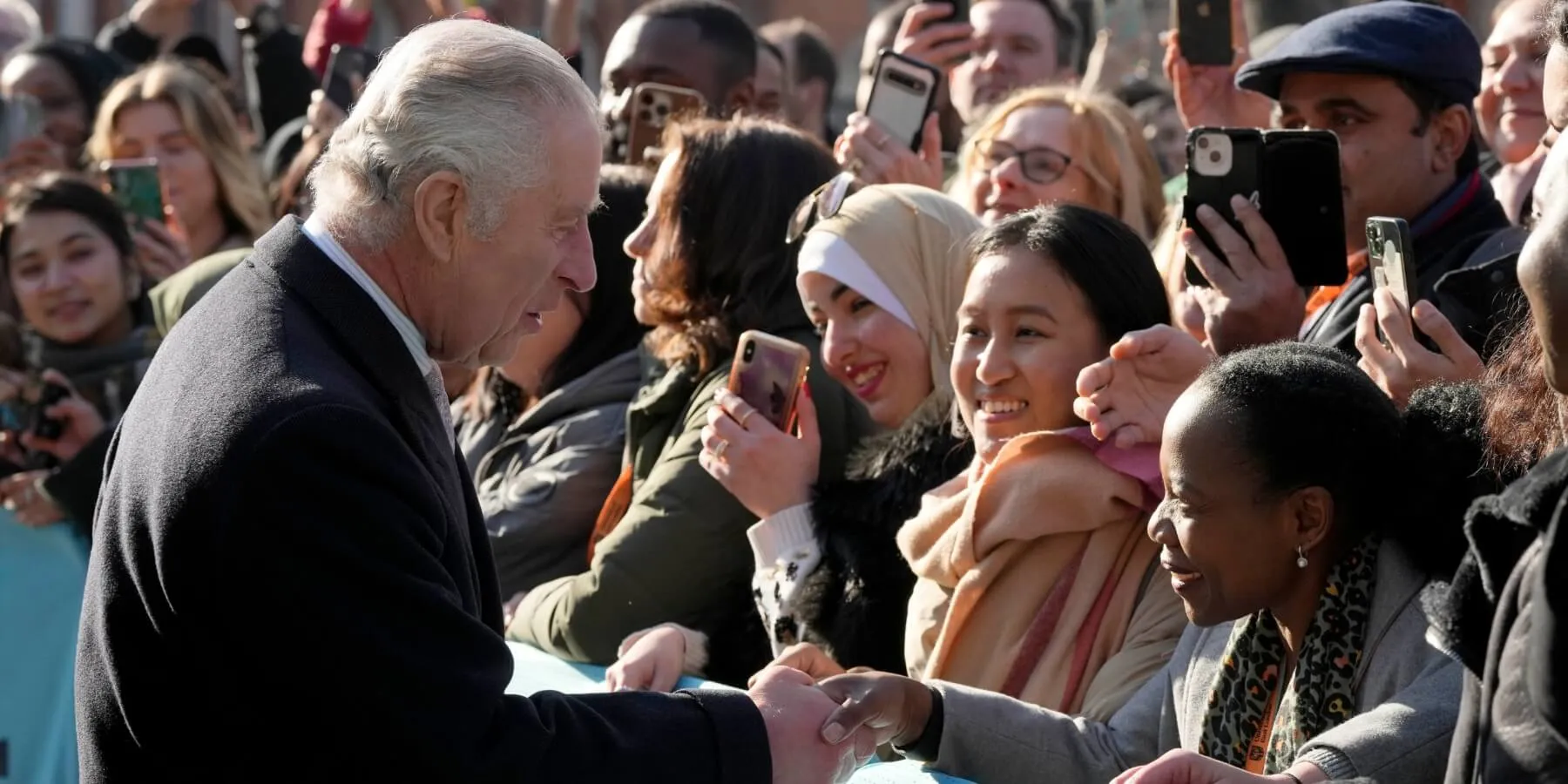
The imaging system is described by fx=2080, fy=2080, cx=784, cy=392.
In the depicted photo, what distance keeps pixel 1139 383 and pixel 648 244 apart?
1535 millimetres

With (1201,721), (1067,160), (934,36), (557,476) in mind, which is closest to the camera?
(1201,721)

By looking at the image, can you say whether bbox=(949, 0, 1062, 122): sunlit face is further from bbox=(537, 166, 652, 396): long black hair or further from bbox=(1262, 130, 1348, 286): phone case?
bbox=(1262, 130, 1348, 286): phone case

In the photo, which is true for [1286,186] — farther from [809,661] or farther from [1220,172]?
[809,661]

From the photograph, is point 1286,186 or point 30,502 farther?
point 30,502

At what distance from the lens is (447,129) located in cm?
267

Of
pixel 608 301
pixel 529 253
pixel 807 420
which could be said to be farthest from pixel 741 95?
pixel 529 253

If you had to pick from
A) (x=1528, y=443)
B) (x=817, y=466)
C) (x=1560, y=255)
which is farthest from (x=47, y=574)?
(x=1560, y=255)

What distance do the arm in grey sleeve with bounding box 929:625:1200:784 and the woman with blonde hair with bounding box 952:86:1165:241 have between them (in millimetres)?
1943

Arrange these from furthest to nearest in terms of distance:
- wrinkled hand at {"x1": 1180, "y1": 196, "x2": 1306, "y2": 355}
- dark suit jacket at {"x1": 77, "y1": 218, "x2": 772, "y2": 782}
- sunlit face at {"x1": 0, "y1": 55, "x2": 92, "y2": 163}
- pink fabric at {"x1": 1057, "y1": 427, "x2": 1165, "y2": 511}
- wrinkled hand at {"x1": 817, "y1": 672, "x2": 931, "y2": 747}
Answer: sunlit face at {"x1": 0, "y1": 55, "x2": 92, "y2": 163} < wrinkled hand at {"x1": 1180, "y1": 196, "x2": 1306, "y2": 355} < pink fabric at {"x1": 1057, "y1": 427, "x2": 1165, "y2": 511} < wrinkled hand at {"x1": 817, "y1": 672, "x2": 931, "y2": 747} < dark suit jacket at {"x1": 77, "y1": 218, "x2": 772, "y2": 782}

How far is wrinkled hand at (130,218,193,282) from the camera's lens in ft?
22.8

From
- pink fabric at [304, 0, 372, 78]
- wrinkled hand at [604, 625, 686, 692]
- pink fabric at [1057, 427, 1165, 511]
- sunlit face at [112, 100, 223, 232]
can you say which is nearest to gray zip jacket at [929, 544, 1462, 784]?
pink fabric at [1057, 427, 1165, 511]

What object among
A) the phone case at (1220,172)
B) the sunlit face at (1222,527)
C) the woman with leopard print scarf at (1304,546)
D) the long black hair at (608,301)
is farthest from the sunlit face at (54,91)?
the sunlit face at (1222,527)

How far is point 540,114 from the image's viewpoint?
2.72 metres

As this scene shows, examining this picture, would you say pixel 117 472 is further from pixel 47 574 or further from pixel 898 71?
pixel 47 574
